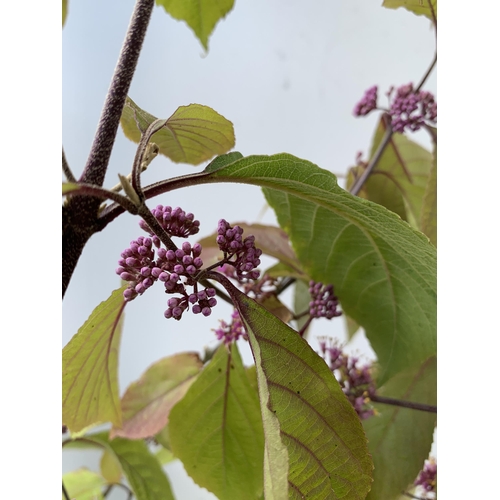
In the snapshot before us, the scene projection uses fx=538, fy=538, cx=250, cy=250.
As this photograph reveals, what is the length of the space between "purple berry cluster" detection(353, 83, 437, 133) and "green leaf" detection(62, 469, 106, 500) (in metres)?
0.36

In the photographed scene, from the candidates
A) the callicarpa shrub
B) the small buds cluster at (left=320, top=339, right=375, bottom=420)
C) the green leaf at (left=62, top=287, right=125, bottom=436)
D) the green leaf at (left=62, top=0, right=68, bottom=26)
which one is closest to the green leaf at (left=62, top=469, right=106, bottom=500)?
the callicarpa shrub

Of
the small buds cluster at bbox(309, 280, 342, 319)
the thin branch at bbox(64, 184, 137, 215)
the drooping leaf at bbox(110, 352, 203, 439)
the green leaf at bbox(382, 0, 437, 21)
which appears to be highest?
the green leaf at bbox(382, 0, 437, 21)

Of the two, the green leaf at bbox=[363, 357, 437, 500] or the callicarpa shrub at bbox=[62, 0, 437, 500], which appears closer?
the callicarpa shrub at bbox=[62, 0, 437, 500]

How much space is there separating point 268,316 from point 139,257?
0.06m

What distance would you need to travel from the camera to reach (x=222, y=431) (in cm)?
31

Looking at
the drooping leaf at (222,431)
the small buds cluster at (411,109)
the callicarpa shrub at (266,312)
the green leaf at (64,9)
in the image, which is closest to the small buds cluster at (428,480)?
the callicarpa shrub at (266,312)

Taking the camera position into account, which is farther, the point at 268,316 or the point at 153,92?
the point at 153,92

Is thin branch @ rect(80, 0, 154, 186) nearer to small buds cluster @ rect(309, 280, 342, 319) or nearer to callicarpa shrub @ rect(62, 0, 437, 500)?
callicarpa shrub @ rect(62, 0, 437, 500)

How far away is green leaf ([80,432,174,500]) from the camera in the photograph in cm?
36

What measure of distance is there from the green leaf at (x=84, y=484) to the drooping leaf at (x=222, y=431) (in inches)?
5.8
